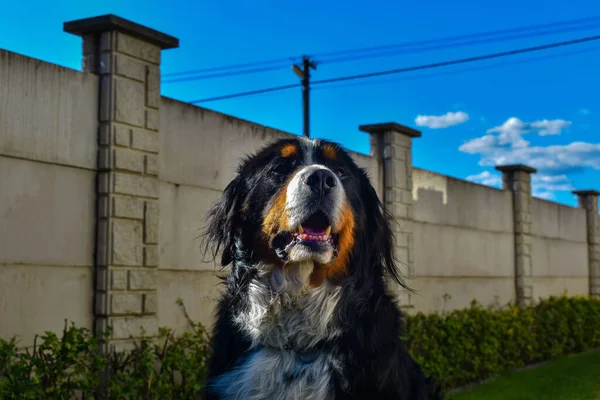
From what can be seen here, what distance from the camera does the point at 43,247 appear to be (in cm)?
744

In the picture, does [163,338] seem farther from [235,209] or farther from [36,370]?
[235,209]

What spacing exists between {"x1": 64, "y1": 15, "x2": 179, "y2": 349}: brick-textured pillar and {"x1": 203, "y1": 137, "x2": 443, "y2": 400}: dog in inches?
170

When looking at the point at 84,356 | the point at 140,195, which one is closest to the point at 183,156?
the point at 140,195

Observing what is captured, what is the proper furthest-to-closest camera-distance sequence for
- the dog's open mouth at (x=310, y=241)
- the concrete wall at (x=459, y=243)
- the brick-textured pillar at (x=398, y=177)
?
the concrete wall at (x=459, y=243) → the brick-textured pillar at (x=398, y=177) → the dog's open mouth at (x=310, y=241)

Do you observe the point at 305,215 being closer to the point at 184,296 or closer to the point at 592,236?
the point at 184,296

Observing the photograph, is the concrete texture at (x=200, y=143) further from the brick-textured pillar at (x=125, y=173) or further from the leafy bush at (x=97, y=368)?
the leafy bush at (x=97, y=368)

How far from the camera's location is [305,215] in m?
3.41

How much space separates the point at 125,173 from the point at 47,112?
3.24 ft

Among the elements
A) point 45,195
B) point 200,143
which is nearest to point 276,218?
point 45,195

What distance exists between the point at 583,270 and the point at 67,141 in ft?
54.8

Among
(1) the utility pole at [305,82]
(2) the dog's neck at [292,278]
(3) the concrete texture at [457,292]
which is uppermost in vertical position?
(1) the utility pole at [305,82]

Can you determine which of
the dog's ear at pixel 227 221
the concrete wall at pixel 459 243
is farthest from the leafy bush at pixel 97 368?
the concrete wall at pixel 459 243

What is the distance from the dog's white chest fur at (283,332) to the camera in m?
3.46

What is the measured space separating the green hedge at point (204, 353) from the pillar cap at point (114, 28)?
307cm
